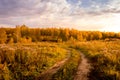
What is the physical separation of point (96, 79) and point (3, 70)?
317 inches

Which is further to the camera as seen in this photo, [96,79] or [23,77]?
[23,77]

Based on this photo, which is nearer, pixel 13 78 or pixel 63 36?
pixel 13 78

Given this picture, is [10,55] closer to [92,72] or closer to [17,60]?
[17,60]

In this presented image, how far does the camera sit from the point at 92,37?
13925 cm

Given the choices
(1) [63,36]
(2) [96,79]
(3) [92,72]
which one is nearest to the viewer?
(2) [96,79]

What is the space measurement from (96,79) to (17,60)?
9.01 metres

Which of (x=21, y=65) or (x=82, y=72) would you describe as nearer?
(x=82, y=72)

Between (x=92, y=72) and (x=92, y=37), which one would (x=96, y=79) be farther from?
(x=92, y=37)

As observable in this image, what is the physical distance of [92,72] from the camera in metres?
19.9

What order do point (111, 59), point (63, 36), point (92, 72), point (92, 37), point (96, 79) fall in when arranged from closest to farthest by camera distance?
point (96, 79) < point (92, 72) < point (111, 59) < point (63, 36) < point (92, 37)

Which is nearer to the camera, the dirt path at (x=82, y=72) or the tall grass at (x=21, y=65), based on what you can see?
the dirt path at (x=82, y=72)

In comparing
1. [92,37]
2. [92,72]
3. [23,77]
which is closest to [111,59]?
[92,72]

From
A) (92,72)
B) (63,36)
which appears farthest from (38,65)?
(63,36)

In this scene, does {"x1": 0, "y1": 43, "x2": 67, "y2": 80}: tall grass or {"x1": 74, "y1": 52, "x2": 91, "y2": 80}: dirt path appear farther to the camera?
{"x1": 0, "y1": 43, "x2": 67, "y2": 80}: tall grass
